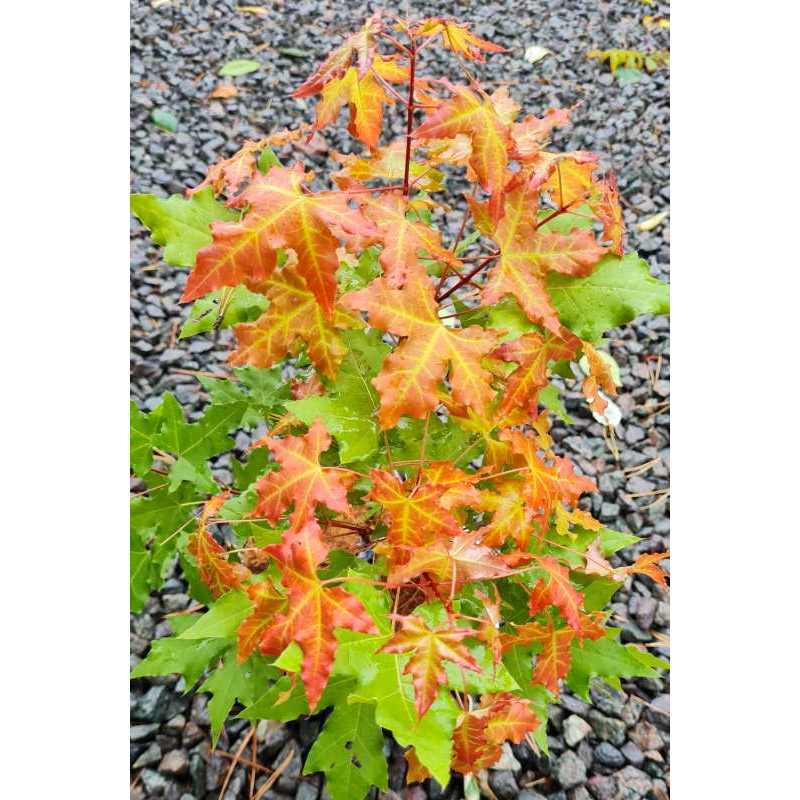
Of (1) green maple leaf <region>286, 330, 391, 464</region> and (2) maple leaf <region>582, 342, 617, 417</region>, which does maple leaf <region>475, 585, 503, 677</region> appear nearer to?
(1) green maple leaf <region>286, 330, 391, 464</region>

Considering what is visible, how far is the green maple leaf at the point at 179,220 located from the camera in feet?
3.52

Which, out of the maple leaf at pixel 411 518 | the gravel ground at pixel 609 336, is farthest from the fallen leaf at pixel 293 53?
the maple leaf at pixel 411 518

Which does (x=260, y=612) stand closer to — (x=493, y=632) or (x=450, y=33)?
(x=493, y=632)

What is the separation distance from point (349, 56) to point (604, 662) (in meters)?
1.01

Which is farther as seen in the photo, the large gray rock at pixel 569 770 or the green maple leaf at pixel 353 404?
the large gray rock at pixel 569 770

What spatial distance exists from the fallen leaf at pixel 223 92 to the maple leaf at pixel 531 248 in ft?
7.28

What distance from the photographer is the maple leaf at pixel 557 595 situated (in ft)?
3.34

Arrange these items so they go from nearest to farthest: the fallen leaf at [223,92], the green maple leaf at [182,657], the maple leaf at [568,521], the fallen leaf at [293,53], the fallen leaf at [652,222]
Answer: the maple leaf at [568,521] → the green maple leaf at [182,657] → the fallen leaf at [652,222] → the fallen leaf at [223,92] → the fallen leaf at [293,53]

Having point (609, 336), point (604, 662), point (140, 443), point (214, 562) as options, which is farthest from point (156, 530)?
point (609, 336)

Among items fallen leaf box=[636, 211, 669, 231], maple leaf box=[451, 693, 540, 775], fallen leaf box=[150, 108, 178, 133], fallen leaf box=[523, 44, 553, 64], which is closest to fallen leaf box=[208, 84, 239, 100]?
fallen leaf box=[150, 108, 178, 133]

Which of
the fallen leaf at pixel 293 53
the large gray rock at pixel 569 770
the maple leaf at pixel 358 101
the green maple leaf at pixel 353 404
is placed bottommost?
the large gray rock at pixel 569 770

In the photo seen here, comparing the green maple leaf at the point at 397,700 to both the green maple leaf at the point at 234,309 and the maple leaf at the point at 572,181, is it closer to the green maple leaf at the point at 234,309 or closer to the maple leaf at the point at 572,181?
the green maple leaf at the point at 234,309

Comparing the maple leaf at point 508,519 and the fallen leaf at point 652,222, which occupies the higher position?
the fallen leaf at point 652,222

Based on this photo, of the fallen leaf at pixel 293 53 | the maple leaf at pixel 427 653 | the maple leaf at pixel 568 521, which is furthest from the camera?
the fallen leaf at pixel 293 53
